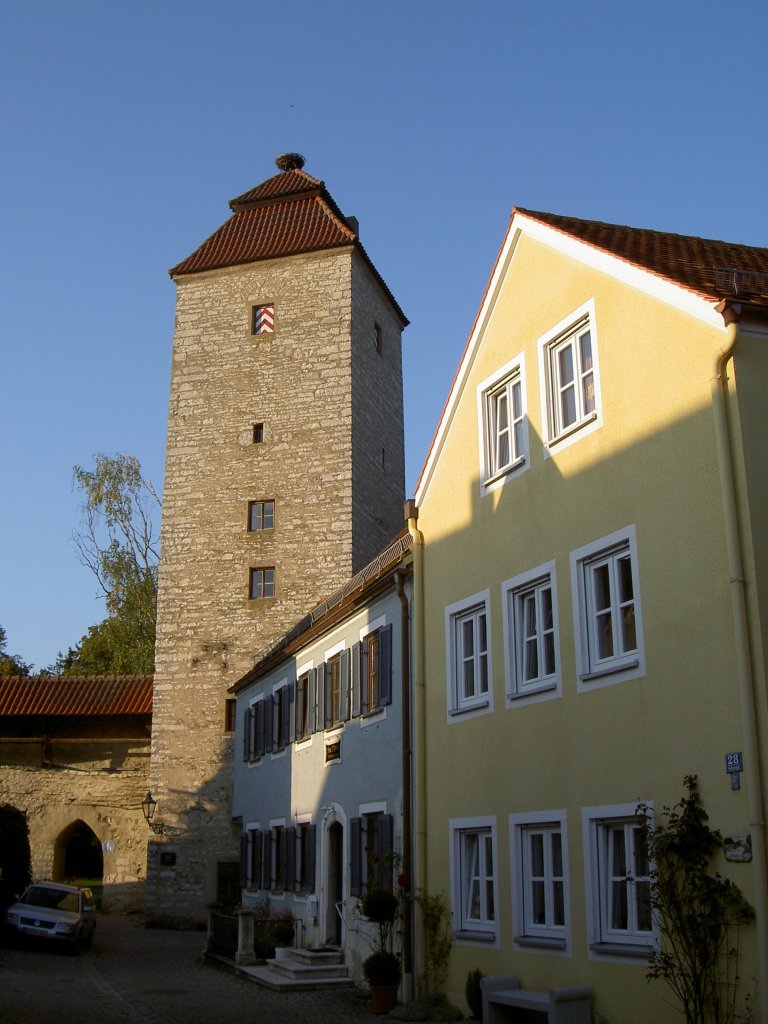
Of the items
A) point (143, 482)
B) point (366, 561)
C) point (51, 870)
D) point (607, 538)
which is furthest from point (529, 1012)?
point (143, 482)

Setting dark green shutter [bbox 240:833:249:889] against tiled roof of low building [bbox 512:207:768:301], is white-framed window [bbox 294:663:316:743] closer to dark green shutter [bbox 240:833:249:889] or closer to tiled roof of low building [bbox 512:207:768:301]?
dark green shutter [bbox 240:833:249:889]

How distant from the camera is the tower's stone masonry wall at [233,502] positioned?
29234 mm

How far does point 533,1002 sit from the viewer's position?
1009 cm

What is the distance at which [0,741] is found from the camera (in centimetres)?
3169

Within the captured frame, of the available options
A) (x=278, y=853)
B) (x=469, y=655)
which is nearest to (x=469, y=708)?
(x=469, y=655)

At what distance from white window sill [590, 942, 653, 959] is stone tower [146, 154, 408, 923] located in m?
19.4

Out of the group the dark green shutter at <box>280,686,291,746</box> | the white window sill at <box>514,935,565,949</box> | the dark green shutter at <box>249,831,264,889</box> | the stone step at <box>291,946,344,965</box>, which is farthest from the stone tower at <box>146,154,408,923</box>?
the white window sill at <box>514,935,565,949</box>

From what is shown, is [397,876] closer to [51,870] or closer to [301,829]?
[301,829]

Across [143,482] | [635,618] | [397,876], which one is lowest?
[397,876]

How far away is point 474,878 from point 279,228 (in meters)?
25.9

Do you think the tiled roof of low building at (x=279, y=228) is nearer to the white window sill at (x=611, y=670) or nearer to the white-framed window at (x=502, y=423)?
the white-framed window at (x=502, y=423)

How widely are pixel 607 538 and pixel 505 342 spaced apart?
3468 mm

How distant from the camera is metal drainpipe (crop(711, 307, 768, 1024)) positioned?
798cm

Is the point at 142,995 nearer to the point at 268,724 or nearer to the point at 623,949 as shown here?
the point at 268,724
